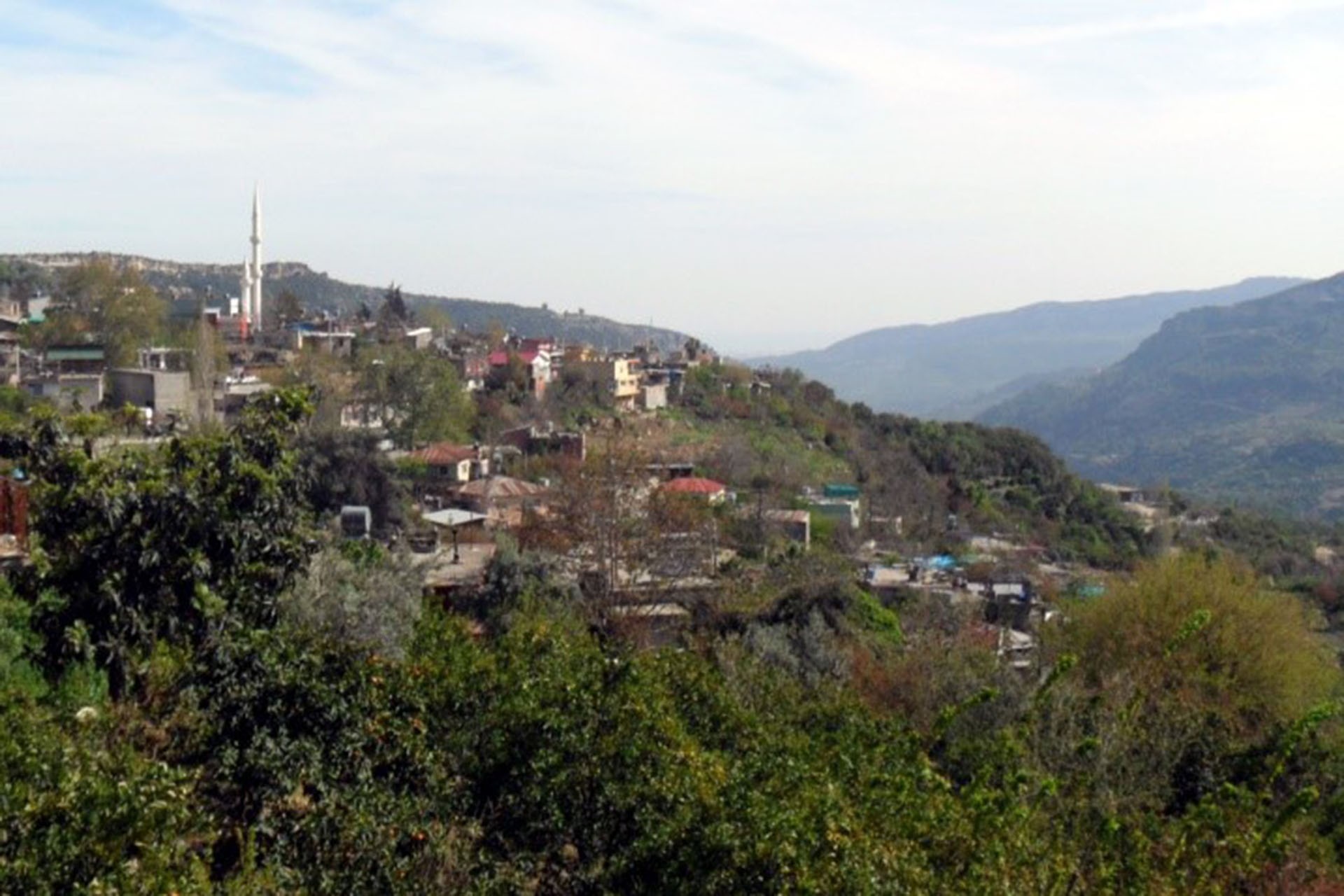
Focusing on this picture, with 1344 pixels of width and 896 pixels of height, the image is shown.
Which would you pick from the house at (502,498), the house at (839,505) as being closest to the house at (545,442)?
the house at (502,498)

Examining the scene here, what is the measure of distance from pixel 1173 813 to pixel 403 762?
633 cm

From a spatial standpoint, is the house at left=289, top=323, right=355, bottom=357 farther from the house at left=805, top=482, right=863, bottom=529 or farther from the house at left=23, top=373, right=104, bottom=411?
the house at left=805, top=482, right=863, bottom=529

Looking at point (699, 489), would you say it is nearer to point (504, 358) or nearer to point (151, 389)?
point (151, 389)

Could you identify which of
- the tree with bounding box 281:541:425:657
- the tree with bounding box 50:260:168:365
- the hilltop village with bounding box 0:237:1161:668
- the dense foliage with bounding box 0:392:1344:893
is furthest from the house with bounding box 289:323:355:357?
the dense foliage with bounding box 0:392:1344:893

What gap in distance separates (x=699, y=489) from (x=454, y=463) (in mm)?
5586

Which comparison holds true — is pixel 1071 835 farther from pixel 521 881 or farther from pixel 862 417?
pixel 862 417

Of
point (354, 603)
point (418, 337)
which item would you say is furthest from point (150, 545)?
point (418, 337)

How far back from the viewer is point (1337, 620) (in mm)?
25609

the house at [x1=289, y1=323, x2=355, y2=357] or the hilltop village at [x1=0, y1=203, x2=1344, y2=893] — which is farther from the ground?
the house at [x1=289, y1=323, x2=355, y2=357]

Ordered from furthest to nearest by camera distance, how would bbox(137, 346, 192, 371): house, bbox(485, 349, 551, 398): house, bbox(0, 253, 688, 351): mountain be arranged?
bbox(0, 253, 688, 351): mountain
bbox(485, 349, 551, 398): house
bbox(137, 346, 192, 371): house

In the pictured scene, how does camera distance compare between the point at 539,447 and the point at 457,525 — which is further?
the point at 539,447

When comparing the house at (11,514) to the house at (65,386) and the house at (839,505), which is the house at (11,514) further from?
the house at (839,505)

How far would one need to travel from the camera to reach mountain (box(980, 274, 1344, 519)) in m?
71.1

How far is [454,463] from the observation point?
28203 millimetres
